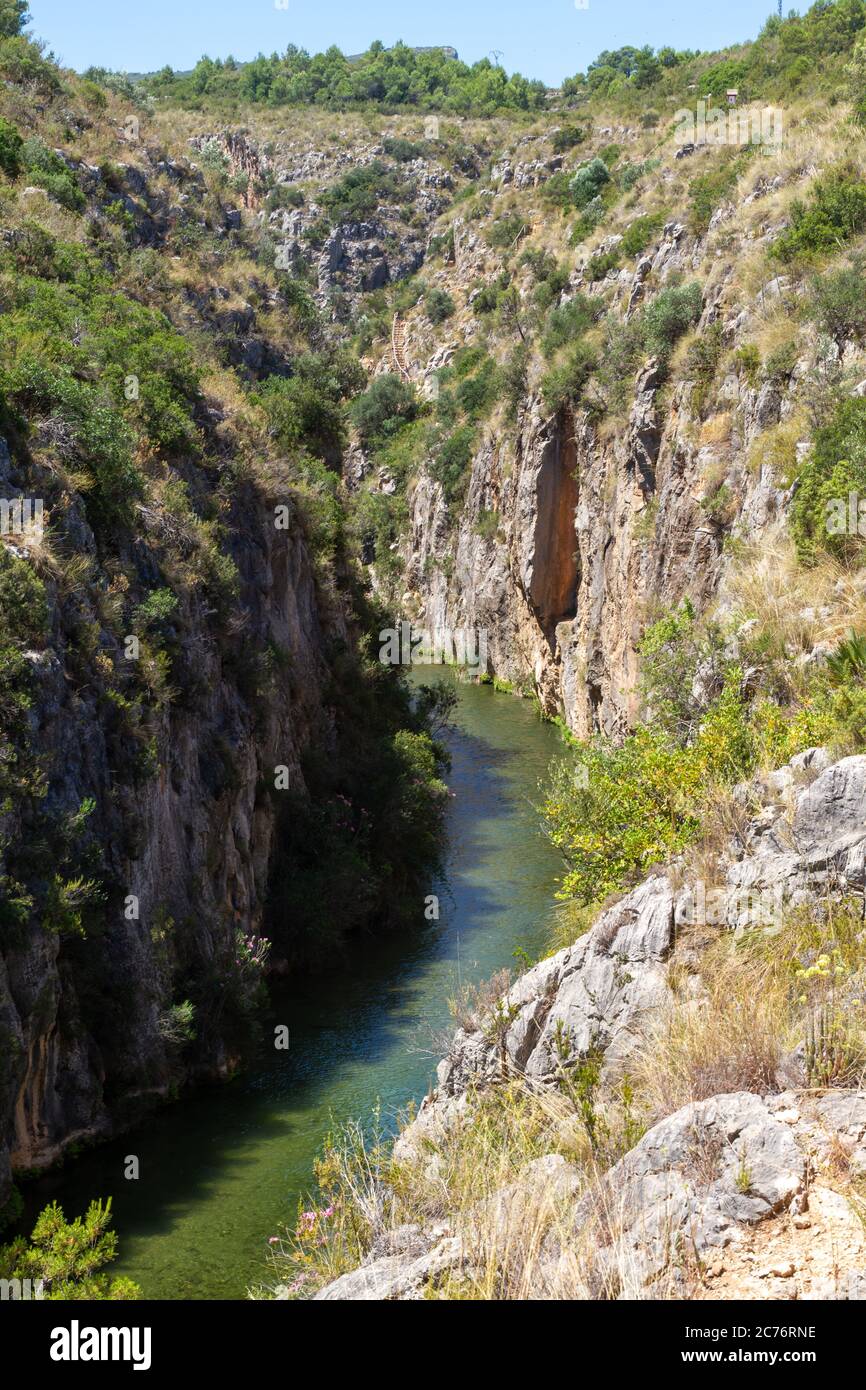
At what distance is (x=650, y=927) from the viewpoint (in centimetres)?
1105

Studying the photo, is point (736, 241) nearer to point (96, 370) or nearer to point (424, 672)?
point (96, 370)

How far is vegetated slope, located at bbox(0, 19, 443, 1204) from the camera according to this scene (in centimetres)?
1669

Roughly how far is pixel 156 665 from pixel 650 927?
11.5 metres

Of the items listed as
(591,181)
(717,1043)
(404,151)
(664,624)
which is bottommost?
(717,1043)

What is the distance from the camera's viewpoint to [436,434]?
64.5 m

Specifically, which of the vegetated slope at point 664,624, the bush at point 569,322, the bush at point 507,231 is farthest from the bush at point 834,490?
the bush at point 507,231

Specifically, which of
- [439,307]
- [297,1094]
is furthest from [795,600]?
[439,307]

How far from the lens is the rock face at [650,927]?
1016 cm

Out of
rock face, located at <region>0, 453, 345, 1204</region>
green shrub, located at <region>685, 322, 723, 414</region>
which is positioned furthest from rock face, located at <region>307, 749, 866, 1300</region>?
green shrub, located at <region>685, 322, 723, 414</region>

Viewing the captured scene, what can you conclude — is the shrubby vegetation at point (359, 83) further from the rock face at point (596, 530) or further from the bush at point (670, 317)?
the bush at point (670, 317)

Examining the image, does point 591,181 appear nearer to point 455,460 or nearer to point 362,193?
point 455,460

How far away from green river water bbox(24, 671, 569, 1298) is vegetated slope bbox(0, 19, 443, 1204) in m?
0.66

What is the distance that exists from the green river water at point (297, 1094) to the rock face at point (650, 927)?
4.80 m
